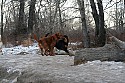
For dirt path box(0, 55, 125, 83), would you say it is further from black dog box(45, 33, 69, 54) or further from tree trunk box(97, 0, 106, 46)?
tree trunk box(97, 0, 106, 46)

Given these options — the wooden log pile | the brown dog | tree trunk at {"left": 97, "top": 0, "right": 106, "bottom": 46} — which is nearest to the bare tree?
tree trunk at {"left": 97, "top": 0, "right": 106, "bottom": 46}

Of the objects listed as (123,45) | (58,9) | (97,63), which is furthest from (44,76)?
(58,9)

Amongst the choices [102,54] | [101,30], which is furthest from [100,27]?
[102,54]

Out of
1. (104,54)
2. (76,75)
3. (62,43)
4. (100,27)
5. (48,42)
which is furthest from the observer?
(100,27)

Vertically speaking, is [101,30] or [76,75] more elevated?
[101,30]

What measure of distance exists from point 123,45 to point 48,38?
14.8 feet

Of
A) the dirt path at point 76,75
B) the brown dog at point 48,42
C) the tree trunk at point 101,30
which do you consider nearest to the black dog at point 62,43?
the brown dog at point 48,42

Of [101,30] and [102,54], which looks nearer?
[102,54]

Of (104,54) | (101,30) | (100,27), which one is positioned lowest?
(104,54)

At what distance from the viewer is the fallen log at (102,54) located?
8.62m

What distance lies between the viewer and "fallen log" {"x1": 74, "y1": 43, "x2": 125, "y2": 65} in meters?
8.62

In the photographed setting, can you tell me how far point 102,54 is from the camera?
28.6 ft

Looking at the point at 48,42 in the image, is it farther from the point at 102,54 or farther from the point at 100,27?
the point at 100,27

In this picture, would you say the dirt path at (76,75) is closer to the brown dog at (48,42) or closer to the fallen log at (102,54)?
the fallen log at (102,54)
